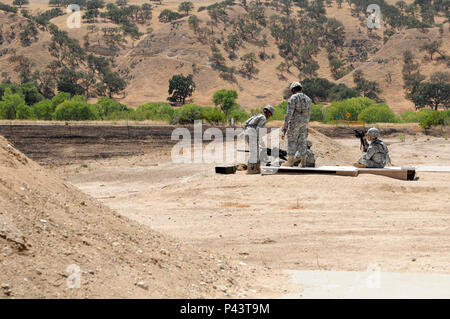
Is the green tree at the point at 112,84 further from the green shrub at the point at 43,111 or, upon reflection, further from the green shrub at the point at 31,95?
the green shrub at the point at 43,111

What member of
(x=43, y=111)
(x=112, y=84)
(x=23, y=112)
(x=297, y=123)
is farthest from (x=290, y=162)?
(x=112, y=84)

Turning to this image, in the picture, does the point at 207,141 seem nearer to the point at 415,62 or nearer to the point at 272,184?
the point at 272,184

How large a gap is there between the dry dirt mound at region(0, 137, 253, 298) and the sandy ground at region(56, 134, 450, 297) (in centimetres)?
65

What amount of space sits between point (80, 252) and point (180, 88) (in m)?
54.5

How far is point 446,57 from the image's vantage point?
202 ft

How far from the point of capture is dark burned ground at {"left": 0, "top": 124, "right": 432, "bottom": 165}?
19.9 m

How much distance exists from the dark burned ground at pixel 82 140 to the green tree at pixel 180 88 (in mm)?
34870

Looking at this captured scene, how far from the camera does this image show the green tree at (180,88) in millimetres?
58438

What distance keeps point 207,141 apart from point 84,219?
58.5 feet

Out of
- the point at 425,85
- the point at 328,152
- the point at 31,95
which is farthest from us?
the point at 425,85

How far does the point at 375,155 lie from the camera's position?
11773 mm

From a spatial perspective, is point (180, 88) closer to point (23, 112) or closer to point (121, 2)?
point (23, 112)

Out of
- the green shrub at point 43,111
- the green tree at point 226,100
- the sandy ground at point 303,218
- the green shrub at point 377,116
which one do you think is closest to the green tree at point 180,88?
the green tree at point 226,100

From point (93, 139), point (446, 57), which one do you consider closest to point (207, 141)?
point (93, 139)
